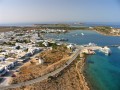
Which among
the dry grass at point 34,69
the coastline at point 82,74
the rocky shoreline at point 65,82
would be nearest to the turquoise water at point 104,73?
the coastline at point 82,74

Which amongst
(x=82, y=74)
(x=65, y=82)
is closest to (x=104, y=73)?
(x=82, y=74)

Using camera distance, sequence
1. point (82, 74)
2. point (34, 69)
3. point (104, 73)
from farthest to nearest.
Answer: point (104, 73) < point (34, 69) < point (82, 74)

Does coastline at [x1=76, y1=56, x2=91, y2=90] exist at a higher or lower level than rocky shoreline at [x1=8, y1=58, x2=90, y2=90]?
lower

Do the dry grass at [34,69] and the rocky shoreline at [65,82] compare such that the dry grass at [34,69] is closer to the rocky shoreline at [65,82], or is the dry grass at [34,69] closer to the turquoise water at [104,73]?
the rocky shoreline at [65,82]

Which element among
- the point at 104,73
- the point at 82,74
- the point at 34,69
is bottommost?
the point at 104,73

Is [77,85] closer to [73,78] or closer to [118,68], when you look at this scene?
[73,78]

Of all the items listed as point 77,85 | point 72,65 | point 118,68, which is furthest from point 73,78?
point 118,68

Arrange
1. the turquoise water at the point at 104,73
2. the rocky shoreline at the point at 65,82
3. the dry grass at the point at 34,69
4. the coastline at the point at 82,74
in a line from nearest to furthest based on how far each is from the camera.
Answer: the rocky shoreline at the point at 65,82, the coastline at the point at 82,74, the turquoise water at the point at 104,73, the dry grass at the point at 34,69

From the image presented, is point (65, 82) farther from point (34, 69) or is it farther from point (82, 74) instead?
point (34, 69)

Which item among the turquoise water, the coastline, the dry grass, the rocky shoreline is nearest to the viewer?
the rocky shoreline

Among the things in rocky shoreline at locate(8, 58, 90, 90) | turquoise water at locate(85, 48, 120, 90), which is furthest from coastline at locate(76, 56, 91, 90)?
turquoise water at locate(85, 48, 120, 90)

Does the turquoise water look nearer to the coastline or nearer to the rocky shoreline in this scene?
the coastline
